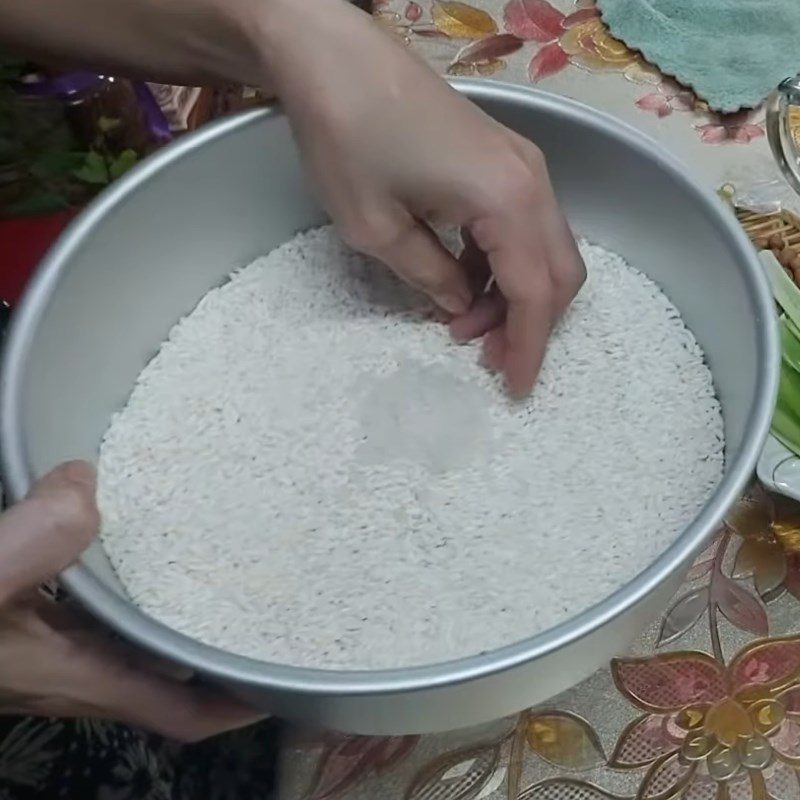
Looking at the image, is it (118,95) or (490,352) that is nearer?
(490,352)

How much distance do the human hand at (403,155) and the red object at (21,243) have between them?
37 cm

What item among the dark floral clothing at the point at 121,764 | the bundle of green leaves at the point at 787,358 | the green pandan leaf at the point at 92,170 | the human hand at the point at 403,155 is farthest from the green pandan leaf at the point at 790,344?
the green pandan leaf at the point at 92,170

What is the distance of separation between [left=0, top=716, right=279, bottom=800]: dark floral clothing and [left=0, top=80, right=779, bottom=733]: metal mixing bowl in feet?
0.38

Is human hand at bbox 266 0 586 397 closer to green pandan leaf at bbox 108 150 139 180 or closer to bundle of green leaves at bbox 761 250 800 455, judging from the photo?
bundle of green leaves at bbox 761 250 800 455

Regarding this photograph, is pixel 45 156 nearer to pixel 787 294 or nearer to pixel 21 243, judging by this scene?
pixel 21 243

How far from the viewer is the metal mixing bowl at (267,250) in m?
0.47

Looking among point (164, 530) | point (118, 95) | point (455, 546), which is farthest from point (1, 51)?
point (455, 546)

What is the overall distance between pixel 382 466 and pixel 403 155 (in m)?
0.19

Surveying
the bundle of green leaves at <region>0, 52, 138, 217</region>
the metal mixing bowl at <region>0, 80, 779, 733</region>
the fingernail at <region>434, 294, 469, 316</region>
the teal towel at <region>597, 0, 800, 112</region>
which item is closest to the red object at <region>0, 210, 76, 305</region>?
the bundle of green leaves at <region>0, 52, 138, 217</region>

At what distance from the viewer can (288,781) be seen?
0.62m

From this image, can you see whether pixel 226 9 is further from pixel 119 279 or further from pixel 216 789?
pixel 216 789

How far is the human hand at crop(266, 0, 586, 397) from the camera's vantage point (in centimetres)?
53

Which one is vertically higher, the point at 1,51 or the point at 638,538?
the point at 1,51

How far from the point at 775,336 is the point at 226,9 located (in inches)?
13.2
